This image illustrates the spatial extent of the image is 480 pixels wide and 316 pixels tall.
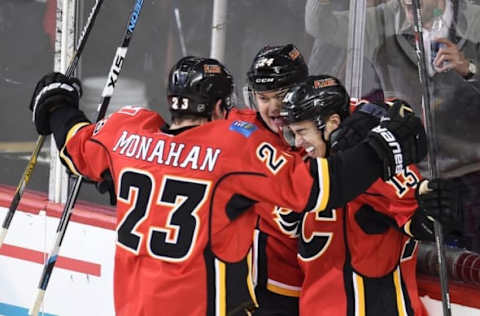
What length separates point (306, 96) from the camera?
2.73m

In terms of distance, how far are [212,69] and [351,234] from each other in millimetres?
558

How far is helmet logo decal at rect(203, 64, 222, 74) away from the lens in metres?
2.73

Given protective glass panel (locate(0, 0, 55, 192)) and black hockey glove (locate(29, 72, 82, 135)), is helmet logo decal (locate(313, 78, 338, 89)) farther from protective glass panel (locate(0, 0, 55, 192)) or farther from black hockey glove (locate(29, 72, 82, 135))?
protective glass panel (locate(0, 0, 55, 192))

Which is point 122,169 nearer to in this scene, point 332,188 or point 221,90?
point 221,90

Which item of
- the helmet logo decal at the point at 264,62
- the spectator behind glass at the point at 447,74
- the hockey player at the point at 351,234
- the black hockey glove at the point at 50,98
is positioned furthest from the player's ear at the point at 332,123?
the black hockey glove at the point at 50,98

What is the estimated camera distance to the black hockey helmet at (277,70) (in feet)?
9.91

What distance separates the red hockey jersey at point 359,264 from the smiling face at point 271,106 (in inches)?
13.6

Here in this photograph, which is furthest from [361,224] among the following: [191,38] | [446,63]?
[191,38]

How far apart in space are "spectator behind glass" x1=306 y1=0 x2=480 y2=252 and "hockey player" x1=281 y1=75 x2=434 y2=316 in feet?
1.31

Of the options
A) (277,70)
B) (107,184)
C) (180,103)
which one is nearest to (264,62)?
(277,70)

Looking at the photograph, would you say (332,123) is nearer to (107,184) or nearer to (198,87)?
(198,87)

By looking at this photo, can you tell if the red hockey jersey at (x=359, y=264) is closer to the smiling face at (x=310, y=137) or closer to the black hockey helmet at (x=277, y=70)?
the smiling face at (x=310, y=137)

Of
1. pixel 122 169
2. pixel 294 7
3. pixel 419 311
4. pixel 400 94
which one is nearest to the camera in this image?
pixel 122 169

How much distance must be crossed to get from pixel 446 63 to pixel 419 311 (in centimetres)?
77
